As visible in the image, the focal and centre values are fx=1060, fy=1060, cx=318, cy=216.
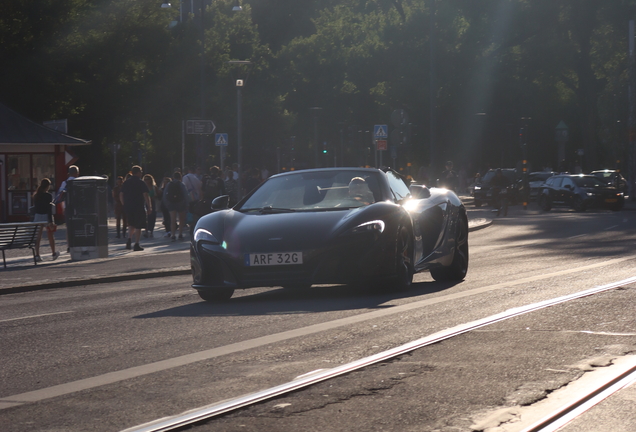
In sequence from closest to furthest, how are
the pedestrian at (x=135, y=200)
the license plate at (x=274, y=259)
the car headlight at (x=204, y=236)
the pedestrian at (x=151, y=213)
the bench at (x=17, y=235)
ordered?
the license plate at (x=274, y=259) → the car headlight at (x=204, y=236) → the bench at (x=17, y=235) → the pedestrian at (x=135, y=200) → the pedestrian at (x=151, y=213)

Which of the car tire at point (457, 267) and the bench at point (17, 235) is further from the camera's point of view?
the bench at point (17, 235)

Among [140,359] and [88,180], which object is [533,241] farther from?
[140,359]

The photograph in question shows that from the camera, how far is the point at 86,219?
68.0ft

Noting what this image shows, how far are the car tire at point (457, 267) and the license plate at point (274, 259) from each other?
2.74 meters

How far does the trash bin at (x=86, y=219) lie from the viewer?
20656 millimetres

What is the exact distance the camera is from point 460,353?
281 inches

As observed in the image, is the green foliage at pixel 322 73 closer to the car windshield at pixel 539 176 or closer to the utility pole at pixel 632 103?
the car windshield at pixel 539 176

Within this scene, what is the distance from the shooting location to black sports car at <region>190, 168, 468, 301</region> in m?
10.5

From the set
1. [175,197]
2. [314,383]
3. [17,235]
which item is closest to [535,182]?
[175,197]

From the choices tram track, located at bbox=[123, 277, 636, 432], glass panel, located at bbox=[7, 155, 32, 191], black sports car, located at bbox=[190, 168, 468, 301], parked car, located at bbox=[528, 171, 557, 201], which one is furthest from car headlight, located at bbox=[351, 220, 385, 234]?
parked car, located at bbox=[528, 171, 557, 201]

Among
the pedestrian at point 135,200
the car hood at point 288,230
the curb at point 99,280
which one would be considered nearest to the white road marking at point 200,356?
the car hood at point 288,230

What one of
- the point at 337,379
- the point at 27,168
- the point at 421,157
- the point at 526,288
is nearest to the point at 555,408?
the point at 337,379

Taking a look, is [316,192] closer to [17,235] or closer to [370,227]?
[370,227]

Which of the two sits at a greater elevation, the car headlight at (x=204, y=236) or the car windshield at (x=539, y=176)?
the car windshield at (x=539, y=176)
